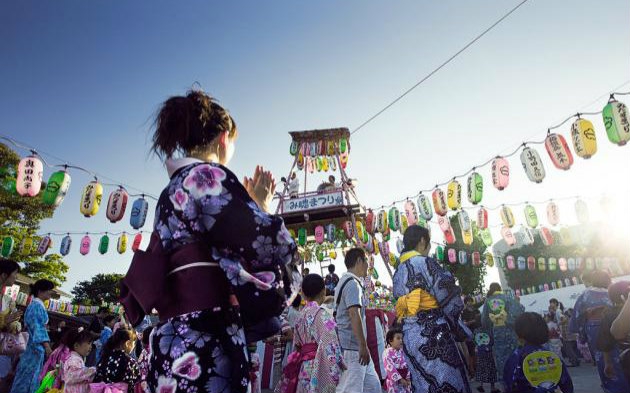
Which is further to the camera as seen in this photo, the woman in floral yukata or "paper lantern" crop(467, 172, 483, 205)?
"paper lantern" crop(467, 172, 483, 205)

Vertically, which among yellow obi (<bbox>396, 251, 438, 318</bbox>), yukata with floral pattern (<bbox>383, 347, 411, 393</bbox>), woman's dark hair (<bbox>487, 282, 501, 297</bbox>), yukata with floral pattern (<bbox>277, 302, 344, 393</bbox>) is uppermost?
woman's dark hair (<bbox>487, 282, 501, 297</bbox>)

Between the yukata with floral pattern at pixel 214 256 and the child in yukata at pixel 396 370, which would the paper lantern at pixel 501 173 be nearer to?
the child in yukata at pixel 396 370

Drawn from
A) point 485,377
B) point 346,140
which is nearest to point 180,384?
point 485,377

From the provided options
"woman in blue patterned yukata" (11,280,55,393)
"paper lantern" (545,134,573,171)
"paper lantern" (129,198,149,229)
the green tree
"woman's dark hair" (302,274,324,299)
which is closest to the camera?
"woman's dark hair" (302,274,324,299)

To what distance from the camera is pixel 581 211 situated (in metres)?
14.5

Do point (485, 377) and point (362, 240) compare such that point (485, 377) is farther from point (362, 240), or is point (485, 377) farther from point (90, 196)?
point (90, 196)

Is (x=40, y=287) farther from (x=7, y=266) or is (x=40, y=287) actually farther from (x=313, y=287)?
(x=313, y=287)

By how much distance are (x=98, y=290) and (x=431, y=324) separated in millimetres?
50905

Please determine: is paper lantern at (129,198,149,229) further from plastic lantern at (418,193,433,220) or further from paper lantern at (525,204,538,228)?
paper lantern at (525,204,538,228)

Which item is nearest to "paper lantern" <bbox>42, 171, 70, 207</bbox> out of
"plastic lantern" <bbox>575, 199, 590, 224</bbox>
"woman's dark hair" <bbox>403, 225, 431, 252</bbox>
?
"woman's dark hair" <bbox>403, 225, 431, 252</bbox>

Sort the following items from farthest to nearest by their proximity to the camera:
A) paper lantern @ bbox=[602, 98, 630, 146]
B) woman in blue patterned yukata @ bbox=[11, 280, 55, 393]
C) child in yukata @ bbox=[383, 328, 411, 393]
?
paper lantern @ bbox=[602, 98, 630, 146]
woman in blue patterned yukata @ bbox=[11, 280, 55, 393]
child in yukata @ bbox=[383, 328, 411, 393]

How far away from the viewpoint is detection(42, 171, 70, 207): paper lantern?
29.7 feet

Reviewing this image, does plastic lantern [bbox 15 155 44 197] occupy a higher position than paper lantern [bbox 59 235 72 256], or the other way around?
plastic lantern [bbox 15 155 44 197]

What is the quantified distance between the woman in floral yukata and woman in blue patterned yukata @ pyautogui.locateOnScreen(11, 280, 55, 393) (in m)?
5.81
